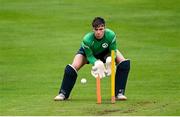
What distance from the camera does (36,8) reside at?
3638 cm

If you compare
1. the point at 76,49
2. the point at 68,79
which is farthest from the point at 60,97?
the point at 76,49

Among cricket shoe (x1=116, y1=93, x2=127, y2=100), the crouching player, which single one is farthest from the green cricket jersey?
cricket shoe (x1=116, y1=93, x2=127, y2=100)

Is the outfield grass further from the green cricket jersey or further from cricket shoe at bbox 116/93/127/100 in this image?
the green cricket jersey

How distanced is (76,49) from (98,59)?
32.0 ft

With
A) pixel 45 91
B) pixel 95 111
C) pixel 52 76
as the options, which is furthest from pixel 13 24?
pixel 95 111

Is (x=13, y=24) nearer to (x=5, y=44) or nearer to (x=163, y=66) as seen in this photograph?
(x=5, y=44)

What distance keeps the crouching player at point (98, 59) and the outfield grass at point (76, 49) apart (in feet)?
0.94

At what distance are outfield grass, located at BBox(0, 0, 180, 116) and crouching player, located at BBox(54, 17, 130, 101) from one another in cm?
29

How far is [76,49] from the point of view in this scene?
25.6 m

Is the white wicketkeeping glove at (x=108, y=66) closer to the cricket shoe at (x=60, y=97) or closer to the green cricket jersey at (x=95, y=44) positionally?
the green cricket jersey at (x=95, y=44)

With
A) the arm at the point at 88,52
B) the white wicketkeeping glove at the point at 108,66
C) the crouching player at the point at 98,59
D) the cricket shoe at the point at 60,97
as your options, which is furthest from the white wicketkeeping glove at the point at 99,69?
the cricket shoe at the point at 60,97

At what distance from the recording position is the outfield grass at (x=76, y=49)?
14.8 metres

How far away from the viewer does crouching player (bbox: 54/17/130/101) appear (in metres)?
15.5

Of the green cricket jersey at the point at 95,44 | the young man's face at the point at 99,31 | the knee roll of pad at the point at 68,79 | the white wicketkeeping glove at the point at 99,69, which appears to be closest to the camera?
the white wicketkeeping glove at the point at 99,69
